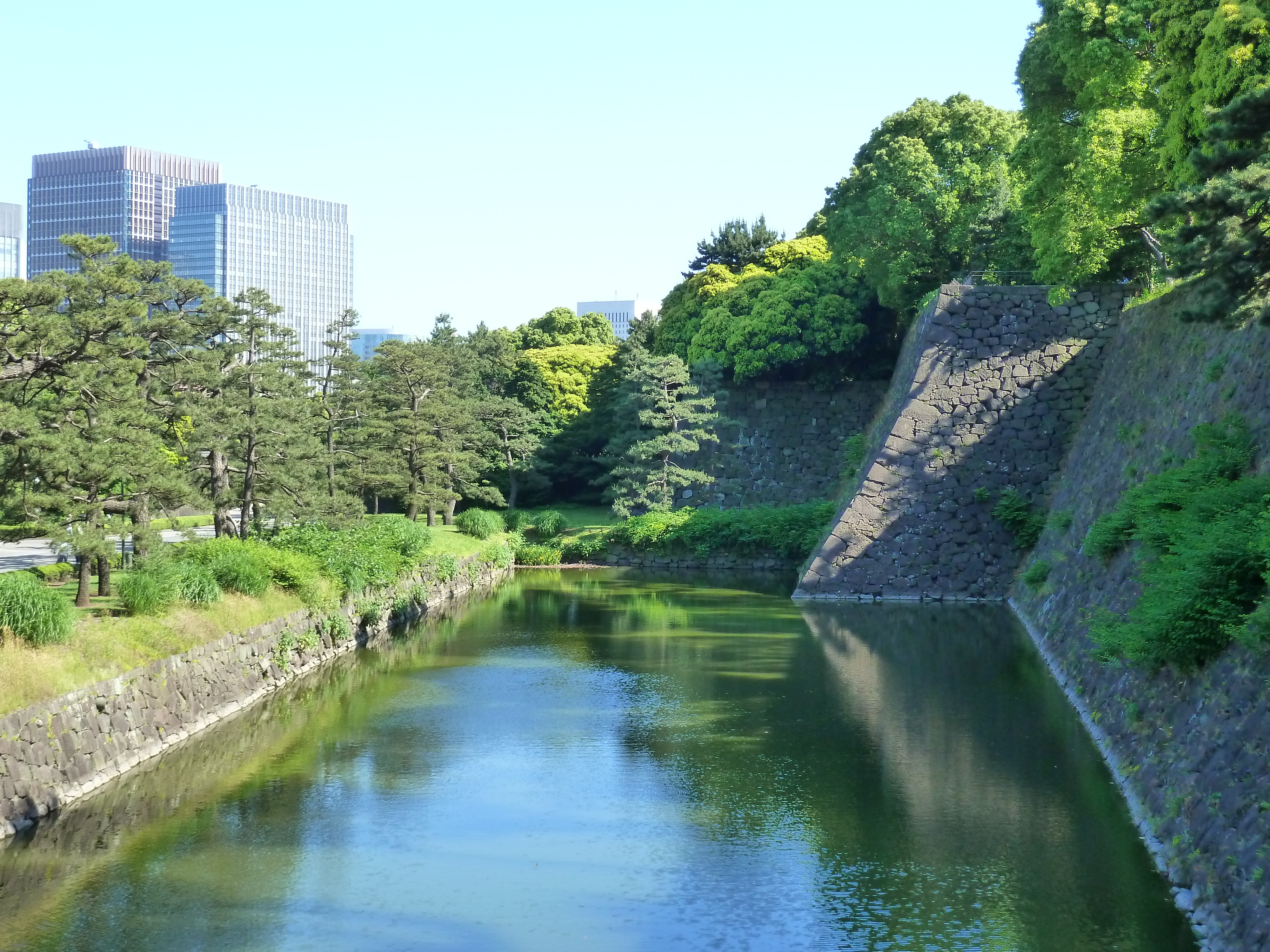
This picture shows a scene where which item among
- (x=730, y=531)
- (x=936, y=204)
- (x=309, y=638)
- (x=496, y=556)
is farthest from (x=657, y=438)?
(x=309, y=638)

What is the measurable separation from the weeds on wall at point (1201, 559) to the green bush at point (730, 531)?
20.7 m

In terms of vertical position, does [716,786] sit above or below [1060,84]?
below

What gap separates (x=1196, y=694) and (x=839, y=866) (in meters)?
3.41

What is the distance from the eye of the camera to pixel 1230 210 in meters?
9.22

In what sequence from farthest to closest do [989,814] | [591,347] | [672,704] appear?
1. [591,347]
2. [672,704]
3. [989,814]

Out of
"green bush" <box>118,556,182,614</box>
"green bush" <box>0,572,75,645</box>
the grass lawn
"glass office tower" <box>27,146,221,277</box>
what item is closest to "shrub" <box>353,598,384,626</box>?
the grass lawn

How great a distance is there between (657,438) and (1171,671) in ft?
92.4

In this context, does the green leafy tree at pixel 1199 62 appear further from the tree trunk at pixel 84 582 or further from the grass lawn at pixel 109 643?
the tree trunk at pixel 84 582

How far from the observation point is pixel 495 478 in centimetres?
4309

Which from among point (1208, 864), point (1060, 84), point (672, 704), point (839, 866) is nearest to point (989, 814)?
point (839, 866)

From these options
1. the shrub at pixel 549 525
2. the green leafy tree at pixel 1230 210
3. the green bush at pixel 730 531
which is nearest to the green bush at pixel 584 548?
the green bush at pixel 730 531

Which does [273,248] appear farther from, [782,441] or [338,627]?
[338,627]

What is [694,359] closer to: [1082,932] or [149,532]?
[149,532]

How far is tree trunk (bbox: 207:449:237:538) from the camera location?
22500 millimetres
